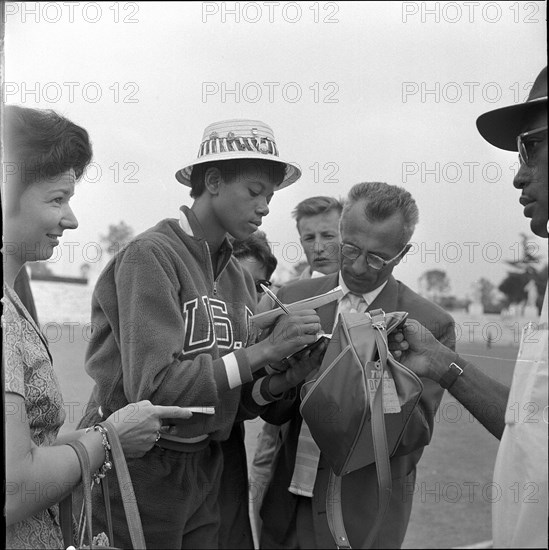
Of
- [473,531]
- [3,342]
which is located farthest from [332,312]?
[473,531]

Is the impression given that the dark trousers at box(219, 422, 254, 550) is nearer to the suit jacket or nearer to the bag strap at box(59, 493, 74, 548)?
the suit jacket

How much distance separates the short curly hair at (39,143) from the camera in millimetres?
1559

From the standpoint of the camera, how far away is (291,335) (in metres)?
1.96

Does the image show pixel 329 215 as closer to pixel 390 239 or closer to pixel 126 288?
pixel 390 239

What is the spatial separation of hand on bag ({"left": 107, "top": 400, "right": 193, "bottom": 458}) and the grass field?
0.86 m

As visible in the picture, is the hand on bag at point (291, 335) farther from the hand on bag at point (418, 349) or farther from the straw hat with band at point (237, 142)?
the straw hat with band at point (237, 142)

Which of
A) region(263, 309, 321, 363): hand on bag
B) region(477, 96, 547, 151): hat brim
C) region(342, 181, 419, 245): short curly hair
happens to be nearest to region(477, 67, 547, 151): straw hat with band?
region(477, 96, 547, 151): hat brim

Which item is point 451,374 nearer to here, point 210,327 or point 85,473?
point 210,327

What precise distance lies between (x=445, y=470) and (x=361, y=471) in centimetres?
267

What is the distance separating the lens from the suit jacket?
2.11 m

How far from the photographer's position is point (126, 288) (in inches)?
76.0

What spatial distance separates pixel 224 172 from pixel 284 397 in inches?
29.0

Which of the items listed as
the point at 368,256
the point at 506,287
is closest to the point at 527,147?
the point at 368,256

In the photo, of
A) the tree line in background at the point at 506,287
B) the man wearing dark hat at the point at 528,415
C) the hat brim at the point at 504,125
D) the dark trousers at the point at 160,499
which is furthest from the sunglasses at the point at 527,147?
the dark trousers at the point at 160,499
